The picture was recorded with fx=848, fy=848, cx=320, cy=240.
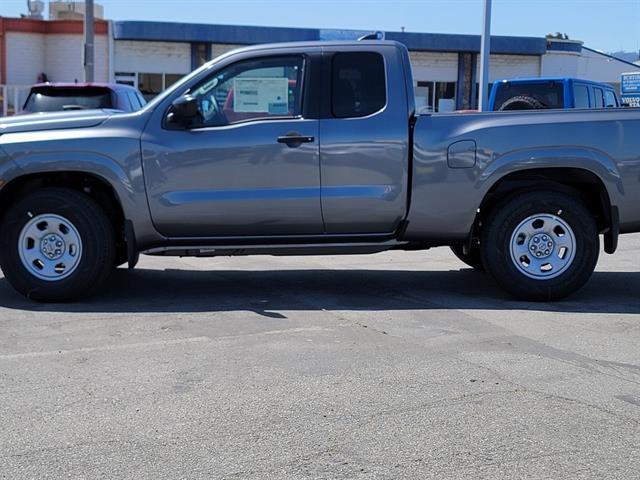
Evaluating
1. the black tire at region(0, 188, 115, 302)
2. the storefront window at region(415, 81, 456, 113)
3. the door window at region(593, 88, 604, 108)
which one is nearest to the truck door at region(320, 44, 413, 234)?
the black tire at region(0, 188, 115, 302)

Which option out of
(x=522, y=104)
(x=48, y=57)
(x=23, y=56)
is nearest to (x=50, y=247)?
(x=522, y=104)

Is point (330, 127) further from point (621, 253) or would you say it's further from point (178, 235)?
point (621, 253)

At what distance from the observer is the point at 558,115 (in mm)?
7020

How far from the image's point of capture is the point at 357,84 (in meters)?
7.10

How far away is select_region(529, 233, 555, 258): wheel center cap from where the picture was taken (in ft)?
23.4

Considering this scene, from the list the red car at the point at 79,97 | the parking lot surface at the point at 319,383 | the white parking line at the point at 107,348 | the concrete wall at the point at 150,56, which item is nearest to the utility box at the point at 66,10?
the concrete wall at the point at 150,56

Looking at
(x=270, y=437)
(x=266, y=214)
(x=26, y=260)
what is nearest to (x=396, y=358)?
(x=270, y=437)

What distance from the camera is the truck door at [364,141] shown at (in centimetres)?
694

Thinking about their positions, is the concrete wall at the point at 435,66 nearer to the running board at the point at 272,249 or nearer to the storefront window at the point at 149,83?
the storefront window at the point at 149,83

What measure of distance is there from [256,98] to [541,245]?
8.83 ft

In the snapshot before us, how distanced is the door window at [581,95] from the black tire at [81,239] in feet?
35.4

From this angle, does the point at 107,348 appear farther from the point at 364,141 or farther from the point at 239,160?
the point at 364,141

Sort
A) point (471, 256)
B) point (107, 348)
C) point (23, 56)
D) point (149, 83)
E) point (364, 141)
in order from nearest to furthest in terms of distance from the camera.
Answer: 1. point (107, 348)
2. point (364, 141)
3. point (471, 256)
4. point (23, 56)
5. point (149, 83)

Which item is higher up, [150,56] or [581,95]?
[150,56]
